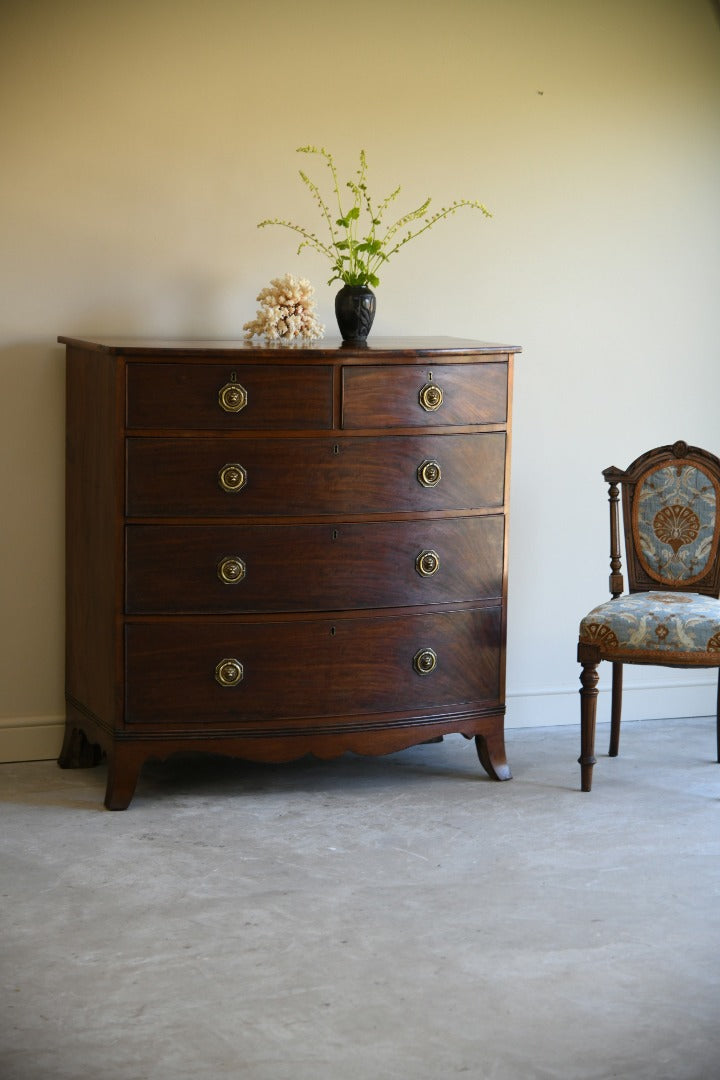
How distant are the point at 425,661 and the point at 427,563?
0.87 ft

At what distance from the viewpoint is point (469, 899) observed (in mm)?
3080

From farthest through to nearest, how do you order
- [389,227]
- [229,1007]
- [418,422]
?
[389,227] < [418,422] < [229,1007]

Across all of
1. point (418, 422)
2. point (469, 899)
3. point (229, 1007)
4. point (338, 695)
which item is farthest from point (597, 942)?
point (418, 422)

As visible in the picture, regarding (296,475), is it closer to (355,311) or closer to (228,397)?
(228,397)

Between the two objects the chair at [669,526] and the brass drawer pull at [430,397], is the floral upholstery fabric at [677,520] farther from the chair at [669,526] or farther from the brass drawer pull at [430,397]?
the brass drawer pull at [430,397]

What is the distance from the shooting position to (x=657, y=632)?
3.76m

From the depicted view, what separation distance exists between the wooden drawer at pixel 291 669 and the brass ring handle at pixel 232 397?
1.81 feet

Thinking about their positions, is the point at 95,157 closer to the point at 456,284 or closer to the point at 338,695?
the point at 456,284

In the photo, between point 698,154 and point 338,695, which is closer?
point 338,695

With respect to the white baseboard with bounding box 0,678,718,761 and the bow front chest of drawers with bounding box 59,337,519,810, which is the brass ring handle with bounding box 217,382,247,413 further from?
the white baseboard with bounding box 0,678,718,761

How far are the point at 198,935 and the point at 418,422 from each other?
1465mm

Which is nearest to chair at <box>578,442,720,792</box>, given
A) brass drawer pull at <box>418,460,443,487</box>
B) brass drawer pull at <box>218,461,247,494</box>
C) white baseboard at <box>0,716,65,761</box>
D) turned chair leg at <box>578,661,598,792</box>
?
turned chair leg at <box>578,661,598,792</box>

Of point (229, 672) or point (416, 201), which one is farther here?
point (416, 201)

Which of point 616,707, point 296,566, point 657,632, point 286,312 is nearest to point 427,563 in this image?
point 296,566
